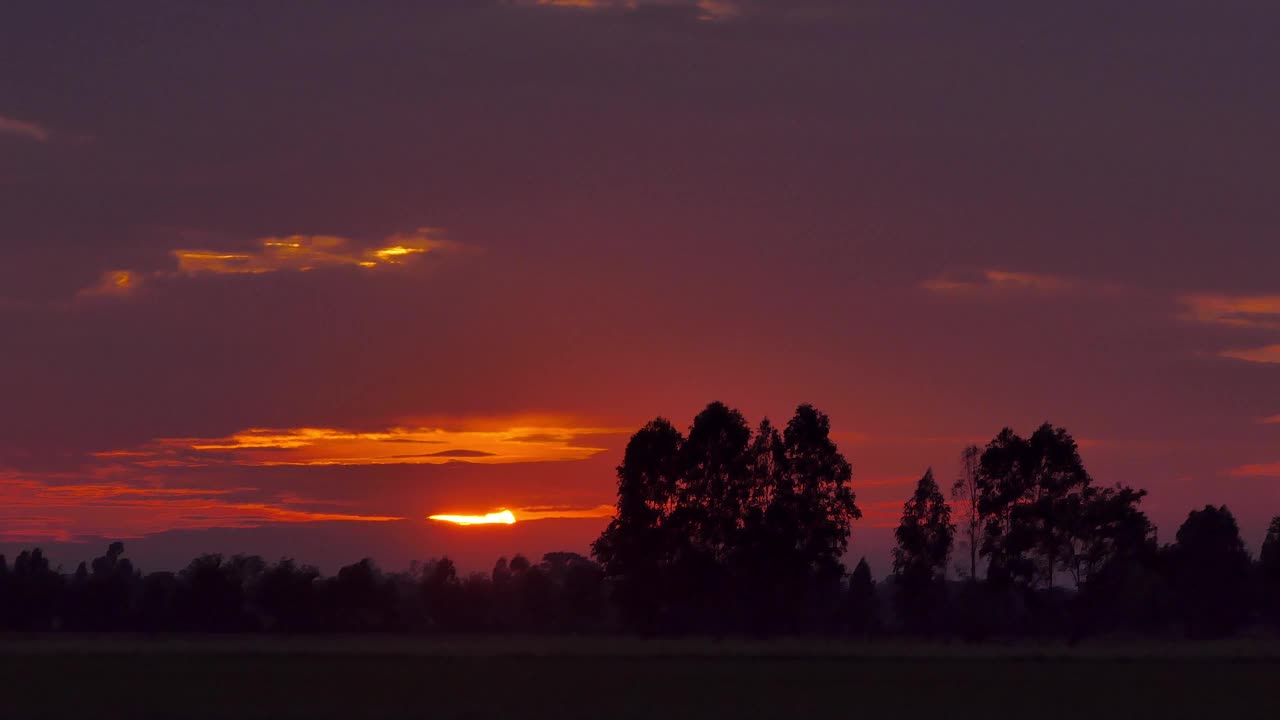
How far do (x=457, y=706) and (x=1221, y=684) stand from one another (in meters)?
30.1

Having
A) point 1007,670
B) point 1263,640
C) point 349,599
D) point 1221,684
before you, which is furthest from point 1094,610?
point 349,599

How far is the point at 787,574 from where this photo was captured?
98.8 metres

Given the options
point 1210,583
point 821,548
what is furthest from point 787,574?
point 1210,583

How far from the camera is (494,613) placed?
13538cm

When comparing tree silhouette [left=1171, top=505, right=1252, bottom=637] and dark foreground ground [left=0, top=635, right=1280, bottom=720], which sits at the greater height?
tree silhouette [left=1171, top=505, right=1252, bottom=637]

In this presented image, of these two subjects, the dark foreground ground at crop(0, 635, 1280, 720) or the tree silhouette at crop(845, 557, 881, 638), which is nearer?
the dark foreground ground at crop(0, 635, 1280, 720)

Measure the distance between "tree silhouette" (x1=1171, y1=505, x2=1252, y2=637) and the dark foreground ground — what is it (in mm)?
36029

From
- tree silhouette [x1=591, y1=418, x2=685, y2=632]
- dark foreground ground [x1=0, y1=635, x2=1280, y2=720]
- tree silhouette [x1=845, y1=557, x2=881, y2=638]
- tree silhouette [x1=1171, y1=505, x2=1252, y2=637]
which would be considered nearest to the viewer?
dark foreground ground [x1=0, y1=635, x2=1280, y2=720]

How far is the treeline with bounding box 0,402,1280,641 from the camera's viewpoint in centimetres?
9925

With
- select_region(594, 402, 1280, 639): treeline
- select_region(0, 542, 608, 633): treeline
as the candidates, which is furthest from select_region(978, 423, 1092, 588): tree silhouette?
select_region(0, 542, 608, 633): treeline

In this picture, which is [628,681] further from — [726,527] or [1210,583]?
[1210,583]

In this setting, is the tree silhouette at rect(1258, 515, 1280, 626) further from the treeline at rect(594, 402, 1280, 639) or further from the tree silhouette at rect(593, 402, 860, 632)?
the tree silhouette at rect(593, 402, 860, 632)

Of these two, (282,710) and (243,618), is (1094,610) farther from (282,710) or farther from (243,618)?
(282,710)

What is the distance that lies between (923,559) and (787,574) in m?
20.8
